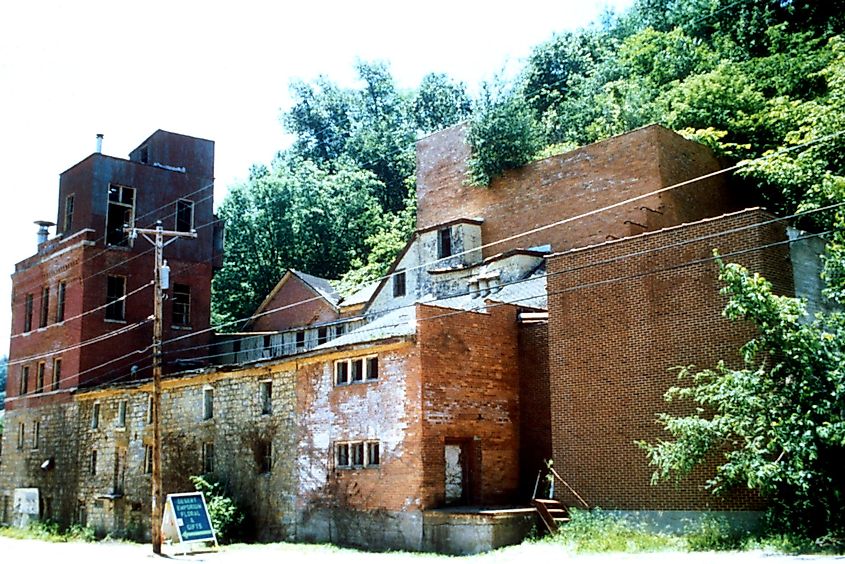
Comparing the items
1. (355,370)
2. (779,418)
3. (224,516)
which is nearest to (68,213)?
(224,516)

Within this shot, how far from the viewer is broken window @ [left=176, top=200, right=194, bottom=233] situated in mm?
43500

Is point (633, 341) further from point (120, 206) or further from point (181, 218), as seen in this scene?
point (120, 206)

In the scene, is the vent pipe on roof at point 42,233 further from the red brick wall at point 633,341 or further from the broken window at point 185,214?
the red brick wall at point 633,341

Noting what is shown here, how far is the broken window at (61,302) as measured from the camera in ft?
136

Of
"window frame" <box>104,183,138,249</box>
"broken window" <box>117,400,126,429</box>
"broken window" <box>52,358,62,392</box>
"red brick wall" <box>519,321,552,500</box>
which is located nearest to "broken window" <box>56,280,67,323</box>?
"broken window" <box>52,358,62,392</box>

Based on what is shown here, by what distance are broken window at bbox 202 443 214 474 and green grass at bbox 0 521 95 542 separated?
7.29 m

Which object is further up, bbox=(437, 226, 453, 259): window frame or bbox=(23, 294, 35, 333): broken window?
bbox=(437, 226, 453, 259): window frame

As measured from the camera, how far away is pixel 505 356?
27062 millimetres

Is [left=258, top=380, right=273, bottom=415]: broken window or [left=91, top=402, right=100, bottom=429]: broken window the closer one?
[left=258, top=380, right=273, bottom=415]: broken window

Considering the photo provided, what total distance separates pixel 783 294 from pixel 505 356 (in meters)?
9.34

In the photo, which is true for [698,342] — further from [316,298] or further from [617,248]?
[316,298]

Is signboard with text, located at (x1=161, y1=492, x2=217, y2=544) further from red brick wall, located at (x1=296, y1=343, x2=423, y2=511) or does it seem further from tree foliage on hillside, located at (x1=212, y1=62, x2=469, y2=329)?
tree foliage on hillside, located at (x1=212, y1=62, x2=469, y2=329)

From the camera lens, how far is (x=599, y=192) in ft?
109

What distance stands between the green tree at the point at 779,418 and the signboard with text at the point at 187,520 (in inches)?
548
